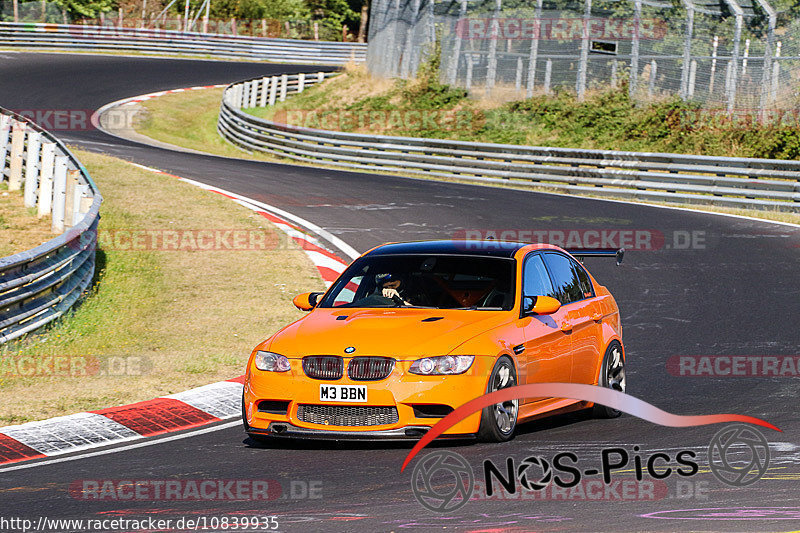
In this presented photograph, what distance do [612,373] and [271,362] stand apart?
9.85 feet

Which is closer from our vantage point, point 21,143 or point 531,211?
point 21,143

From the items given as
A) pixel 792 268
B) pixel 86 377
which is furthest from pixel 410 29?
pixel 86 377

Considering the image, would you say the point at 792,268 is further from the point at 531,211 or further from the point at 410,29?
the point at 410,29

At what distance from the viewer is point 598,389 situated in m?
9.02

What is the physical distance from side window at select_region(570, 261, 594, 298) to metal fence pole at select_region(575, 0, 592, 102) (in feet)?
72.7

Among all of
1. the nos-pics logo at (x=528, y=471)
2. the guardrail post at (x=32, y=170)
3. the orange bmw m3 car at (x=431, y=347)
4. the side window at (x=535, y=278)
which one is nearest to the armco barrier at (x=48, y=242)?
the guardrail post at (x=32, y=170)

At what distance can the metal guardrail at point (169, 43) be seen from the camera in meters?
55.7

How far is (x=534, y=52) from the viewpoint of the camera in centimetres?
3250

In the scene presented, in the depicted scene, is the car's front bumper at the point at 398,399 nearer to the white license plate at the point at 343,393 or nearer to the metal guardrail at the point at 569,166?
the white license plate at the point at 343,393

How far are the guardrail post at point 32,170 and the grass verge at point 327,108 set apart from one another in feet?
40.2

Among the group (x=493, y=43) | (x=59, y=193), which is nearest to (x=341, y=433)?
(x=59, y=193)

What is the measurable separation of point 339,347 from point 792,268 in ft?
32.9
